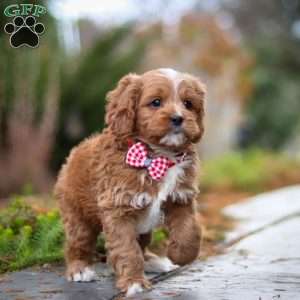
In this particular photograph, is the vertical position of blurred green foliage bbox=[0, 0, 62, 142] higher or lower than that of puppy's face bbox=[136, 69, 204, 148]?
higher

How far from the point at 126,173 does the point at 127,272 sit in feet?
2.16

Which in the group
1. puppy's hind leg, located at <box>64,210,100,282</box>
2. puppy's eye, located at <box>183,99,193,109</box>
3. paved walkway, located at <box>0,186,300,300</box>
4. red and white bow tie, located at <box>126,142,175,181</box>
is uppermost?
puppy's eye, located at <box>183,99,193,109</box>

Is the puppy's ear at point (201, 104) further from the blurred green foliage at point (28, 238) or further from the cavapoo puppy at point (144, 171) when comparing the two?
the blurred green foliage at point (28, 238)

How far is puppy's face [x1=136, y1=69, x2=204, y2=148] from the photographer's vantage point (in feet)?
15.9

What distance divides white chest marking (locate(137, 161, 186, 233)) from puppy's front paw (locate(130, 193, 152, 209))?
52 millimetres

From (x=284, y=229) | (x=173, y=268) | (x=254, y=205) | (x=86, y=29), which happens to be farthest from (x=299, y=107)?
(x=173, y=268)

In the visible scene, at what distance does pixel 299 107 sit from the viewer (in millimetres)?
27984

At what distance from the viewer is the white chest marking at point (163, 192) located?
502cm

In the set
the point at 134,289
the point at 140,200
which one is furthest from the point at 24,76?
the point at 134,289

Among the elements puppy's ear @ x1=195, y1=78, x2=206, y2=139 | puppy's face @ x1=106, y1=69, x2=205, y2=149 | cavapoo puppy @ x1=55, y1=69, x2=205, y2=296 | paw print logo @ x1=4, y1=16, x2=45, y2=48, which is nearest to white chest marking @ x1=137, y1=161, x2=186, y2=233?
cavapoo puppy @ x1=55, y1=69, x2=205, y2=296

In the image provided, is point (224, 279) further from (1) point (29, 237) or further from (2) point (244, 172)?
(2) point (244, 172)

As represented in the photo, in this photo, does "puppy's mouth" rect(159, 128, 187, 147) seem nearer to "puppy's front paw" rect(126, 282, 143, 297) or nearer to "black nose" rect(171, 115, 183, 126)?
"black nose" rect(171, 115, 183, 126)

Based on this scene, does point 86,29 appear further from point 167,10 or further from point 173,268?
point 173,268

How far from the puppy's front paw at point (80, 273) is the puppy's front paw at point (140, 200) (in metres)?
0.73
